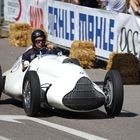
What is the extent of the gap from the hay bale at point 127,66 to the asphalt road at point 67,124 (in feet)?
7.78

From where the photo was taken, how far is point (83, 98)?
10.7 metres

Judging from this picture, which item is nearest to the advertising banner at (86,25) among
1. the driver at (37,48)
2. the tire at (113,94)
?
the driver at (37,48)

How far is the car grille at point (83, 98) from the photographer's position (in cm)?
1068

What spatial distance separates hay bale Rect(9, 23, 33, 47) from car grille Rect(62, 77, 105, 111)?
10.6 metres

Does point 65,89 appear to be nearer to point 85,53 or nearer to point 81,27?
point 85,53

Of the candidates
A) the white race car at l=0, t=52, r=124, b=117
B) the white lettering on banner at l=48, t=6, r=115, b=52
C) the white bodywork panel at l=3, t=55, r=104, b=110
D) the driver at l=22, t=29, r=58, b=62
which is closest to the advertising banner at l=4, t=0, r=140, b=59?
the white lettering on banner at l=48, t=6, r=115, b=52

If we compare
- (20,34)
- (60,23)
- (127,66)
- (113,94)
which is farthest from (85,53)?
(113,94)

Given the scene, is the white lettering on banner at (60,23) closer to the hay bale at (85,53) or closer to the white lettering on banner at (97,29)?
the white lettering on banner at (97,29)

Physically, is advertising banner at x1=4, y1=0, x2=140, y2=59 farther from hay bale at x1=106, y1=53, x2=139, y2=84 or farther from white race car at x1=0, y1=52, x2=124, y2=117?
white race car at x1=0, y1=52, x2=124, y2=117

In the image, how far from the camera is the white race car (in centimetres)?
1073

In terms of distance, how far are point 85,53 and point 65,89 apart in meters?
6.61

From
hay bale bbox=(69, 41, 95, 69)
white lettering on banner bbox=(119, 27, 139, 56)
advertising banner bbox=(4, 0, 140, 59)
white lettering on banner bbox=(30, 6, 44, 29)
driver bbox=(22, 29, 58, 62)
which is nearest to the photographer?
driver bbox=(22, 29, 58, 62)

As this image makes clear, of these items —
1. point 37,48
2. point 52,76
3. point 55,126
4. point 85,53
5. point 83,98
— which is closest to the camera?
point 55,126

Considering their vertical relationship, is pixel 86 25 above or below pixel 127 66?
above
